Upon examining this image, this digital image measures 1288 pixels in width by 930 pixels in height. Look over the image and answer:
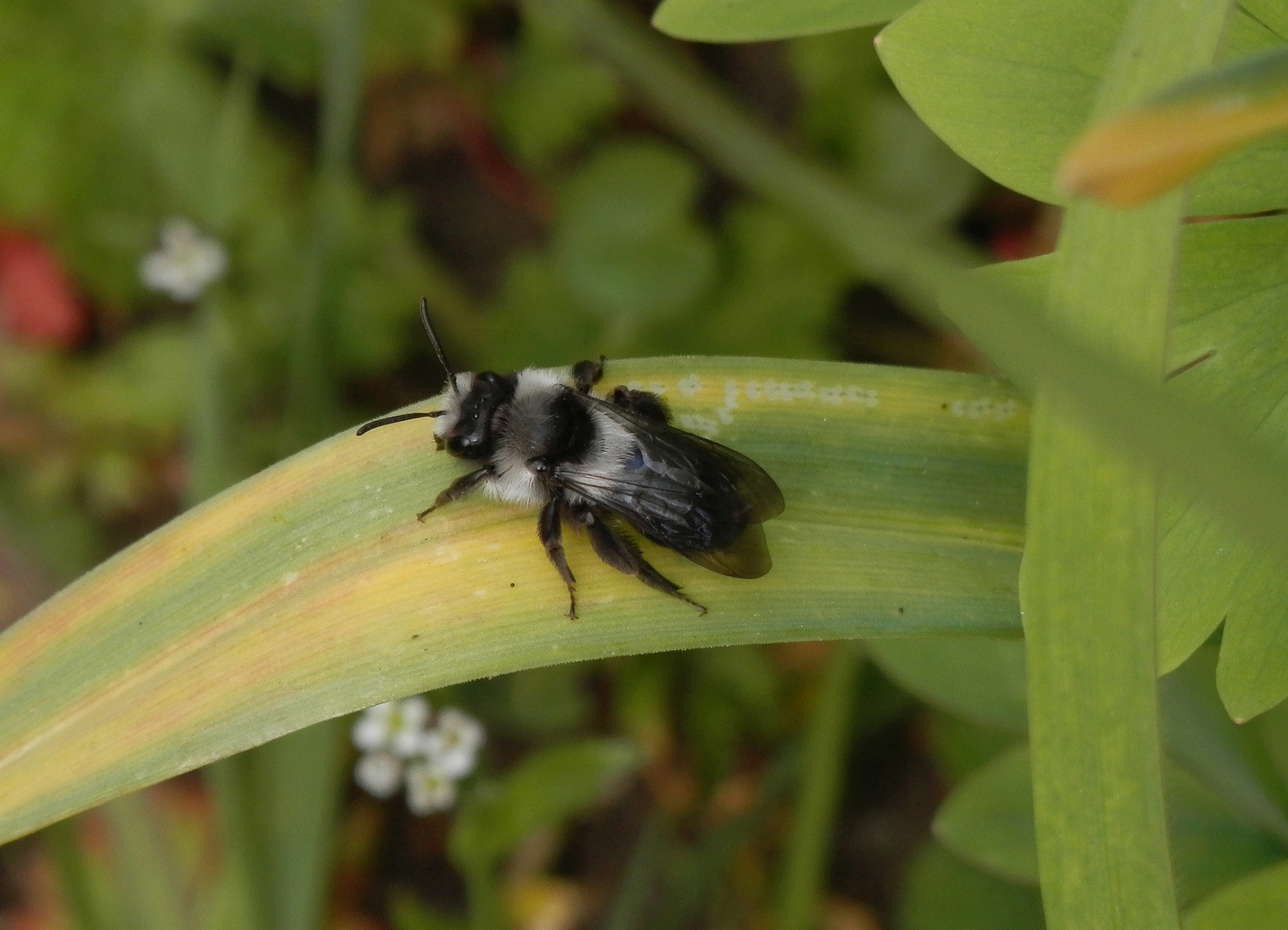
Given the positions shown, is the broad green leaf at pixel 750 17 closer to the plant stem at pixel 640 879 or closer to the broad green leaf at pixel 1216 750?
the broad green leaf at pixel 1216 750

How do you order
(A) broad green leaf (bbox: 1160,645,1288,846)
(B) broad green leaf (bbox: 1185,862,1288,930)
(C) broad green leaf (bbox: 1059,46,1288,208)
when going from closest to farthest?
(C) broad green leaf (bbox: 1059,46,1288,208) < (B) broad green leaf (bbox: 1185,862,1288,930) < (A) broad green leaf (bbox: 1160,645,1288,846)

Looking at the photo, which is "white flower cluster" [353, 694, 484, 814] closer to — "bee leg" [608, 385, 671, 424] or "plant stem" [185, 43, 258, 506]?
"plant stem" [185, 43, 258, 506]

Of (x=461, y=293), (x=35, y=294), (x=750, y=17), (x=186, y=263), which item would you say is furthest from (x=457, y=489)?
(x=35, y=294)

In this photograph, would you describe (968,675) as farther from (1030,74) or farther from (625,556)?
(1030,74)

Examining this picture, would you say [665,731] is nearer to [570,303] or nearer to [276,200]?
[570,303]

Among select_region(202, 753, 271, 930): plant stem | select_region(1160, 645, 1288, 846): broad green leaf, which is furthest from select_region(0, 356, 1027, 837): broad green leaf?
select_region(202, 753, 271, 930): plant stem
